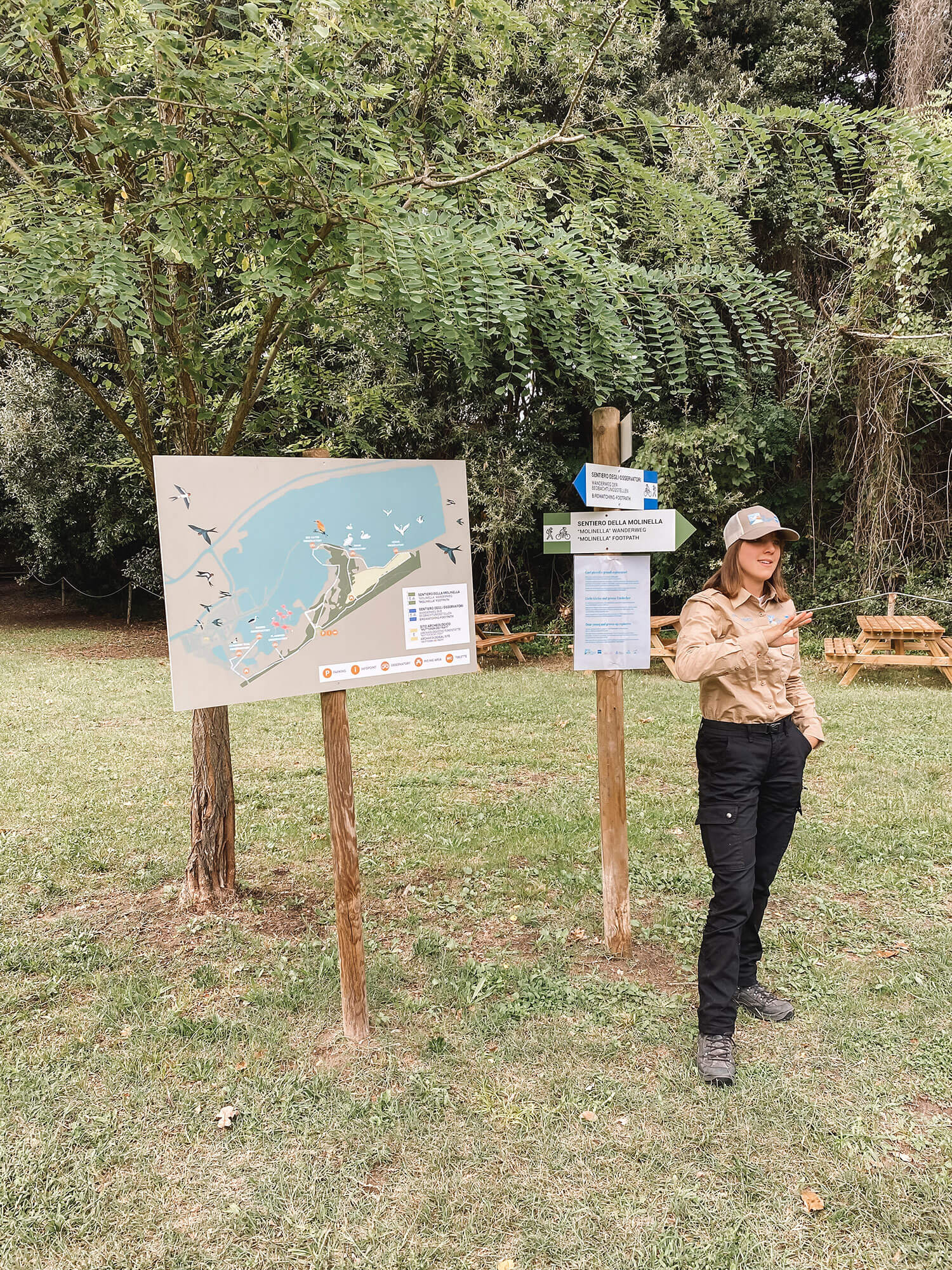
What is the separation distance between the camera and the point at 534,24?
11.4 ft

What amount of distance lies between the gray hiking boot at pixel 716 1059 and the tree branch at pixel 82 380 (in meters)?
3.38

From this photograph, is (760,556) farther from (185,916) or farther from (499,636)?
(499,636)

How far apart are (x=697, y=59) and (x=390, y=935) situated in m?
13.7

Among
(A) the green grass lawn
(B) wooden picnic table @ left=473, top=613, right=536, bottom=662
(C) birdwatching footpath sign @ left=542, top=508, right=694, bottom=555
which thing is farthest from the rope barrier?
(C) birdwatching footpath sign @ left=542, top=508, right=694, bottom=555

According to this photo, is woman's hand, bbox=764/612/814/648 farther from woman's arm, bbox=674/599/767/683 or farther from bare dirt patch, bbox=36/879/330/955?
bare dirt patch, bbox=36/879/330/955

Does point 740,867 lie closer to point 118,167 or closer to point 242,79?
point 242,79

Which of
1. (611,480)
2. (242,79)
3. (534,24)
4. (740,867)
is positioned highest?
(534,24)

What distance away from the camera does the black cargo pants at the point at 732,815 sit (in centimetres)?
310

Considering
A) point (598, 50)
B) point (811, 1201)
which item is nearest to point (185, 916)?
point (811, 1201)

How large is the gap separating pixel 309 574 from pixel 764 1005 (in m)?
2.54

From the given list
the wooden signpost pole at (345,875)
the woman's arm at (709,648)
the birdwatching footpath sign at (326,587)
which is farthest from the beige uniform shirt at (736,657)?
the wooden signpost pole at (345,875)

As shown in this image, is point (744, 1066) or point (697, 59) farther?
point (697, 59)

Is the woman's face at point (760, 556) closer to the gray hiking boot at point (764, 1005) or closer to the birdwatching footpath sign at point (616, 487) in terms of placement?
the birdwatching footpath sign at point (616, 487)

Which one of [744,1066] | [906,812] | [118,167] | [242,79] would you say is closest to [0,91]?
[118,167]
